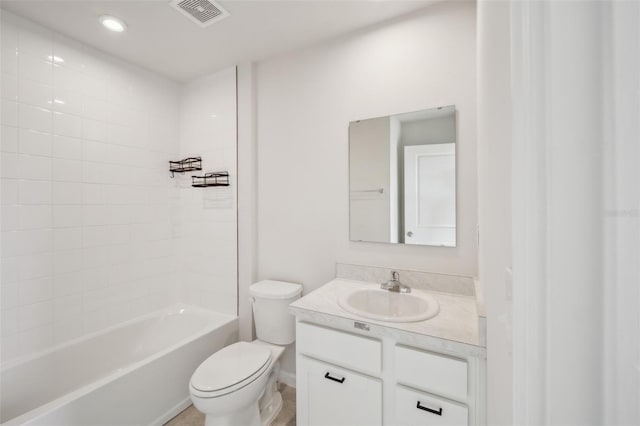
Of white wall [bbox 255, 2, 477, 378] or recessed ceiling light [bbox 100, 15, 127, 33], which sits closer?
white wall [bbox 255, 2, 477, 378]

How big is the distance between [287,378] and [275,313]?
24.2 inches

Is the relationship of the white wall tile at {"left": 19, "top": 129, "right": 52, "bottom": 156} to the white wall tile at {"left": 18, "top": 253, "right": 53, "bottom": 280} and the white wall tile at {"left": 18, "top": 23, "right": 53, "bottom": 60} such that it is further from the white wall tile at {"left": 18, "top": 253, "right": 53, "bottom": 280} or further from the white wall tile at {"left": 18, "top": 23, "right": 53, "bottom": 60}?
the white wall tile at {"left": 18, "top": 253, "right": 53, "bottom": 280}

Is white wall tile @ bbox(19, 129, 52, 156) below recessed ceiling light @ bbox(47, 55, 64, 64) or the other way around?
below

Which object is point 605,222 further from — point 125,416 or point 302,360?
point 125,416

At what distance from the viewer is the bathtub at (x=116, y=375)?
1.40 meters

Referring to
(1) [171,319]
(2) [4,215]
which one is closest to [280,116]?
(2) [4,215]

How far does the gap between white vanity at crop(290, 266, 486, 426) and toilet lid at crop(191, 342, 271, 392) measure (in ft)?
1.01

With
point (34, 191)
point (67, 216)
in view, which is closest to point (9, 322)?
point (67, 216)

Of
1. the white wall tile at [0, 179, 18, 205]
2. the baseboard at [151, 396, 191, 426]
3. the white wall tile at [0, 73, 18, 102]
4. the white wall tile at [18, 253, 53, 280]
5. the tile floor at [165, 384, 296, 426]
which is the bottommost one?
the tile floor at [165, 384, 296, 426]

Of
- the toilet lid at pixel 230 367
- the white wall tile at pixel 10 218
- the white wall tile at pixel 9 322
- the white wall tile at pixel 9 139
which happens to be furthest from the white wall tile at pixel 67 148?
the toilet lid at pixel 230 367

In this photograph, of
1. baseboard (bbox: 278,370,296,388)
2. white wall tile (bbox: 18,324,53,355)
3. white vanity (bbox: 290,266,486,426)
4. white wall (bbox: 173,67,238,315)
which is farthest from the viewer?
white wall (bbox: 173,67,238,315)

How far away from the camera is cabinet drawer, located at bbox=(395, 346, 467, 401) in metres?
1.07

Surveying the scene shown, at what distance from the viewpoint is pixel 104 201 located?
2.07m

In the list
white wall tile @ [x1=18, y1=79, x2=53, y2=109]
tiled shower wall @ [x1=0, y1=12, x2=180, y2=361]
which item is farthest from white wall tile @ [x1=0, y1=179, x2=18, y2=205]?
white wall tile @ [x1=18, y1=79, x2=53, y2=109]
